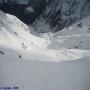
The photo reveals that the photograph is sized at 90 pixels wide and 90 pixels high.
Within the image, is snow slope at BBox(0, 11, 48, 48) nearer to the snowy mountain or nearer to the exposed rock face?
the exposed rock face

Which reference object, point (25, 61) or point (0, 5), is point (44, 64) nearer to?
point (25, 61)

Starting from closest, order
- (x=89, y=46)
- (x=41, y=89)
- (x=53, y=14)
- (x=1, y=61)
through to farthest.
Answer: (x=41, y=89), (x=1, y=61), (x=89, y=46), (x=53, y=14)

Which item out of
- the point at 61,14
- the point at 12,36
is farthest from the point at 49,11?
the point at 12,36

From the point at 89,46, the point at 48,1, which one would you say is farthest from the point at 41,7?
the point at 89,46

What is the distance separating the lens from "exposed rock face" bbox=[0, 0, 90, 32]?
1873cm

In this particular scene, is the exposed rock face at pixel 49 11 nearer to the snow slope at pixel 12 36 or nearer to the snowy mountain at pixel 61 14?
the snowy mountain at pixel 61 14

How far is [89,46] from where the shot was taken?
281 inches

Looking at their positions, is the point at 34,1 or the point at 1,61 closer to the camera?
the point at 1,61

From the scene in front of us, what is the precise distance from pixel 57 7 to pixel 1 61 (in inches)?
656

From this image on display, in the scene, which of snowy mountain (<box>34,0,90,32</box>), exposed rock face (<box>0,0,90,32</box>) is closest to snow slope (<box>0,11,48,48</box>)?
exposed rock face (<box>0,0,90,32</box>)

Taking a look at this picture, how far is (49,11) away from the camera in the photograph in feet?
67.3

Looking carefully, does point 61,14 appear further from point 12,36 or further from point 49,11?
point 12,36

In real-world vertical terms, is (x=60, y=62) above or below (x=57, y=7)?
below

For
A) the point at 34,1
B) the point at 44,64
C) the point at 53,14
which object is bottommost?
the point at 44,64
